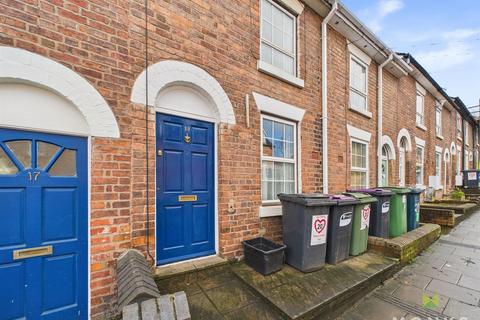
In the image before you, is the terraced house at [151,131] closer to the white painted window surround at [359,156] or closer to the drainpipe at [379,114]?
the white painted window surround at [359,156]

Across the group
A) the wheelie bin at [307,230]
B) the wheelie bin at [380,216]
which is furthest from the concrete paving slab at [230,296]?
the wheelie bin at [380,216]

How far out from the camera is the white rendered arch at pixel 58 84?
2217 mm

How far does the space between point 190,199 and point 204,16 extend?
2847 mm

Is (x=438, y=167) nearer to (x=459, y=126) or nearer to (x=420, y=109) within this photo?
(x=420, y=109)

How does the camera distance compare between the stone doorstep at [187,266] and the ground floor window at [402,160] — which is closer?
the stone doorstep at [187,266]

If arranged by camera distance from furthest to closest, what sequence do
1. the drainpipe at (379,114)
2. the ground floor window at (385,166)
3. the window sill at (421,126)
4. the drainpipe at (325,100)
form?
the window sill at (421,126)
the ground floor window at (385,166)
the drainpipe at (379,114)
the drainpipe at (325,100)

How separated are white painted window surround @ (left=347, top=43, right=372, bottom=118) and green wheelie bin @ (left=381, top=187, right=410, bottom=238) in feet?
8.15

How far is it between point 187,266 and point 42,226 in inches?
70.5

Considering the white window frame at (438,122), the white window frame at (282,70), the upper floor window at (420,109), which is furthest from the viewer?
the white window frame at (438,122)

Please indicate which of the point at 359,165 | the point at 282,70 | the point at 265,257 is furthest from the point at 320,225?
the point at 359,165

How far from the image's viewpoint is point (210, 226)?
12.3ft

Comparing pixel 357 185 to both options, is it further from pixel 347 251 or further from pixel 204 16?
pixel 204 16

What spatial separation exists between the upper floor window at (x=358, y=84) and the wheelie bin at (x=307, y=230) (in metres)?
3.89

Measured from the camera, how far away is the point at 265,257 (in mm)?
3385
